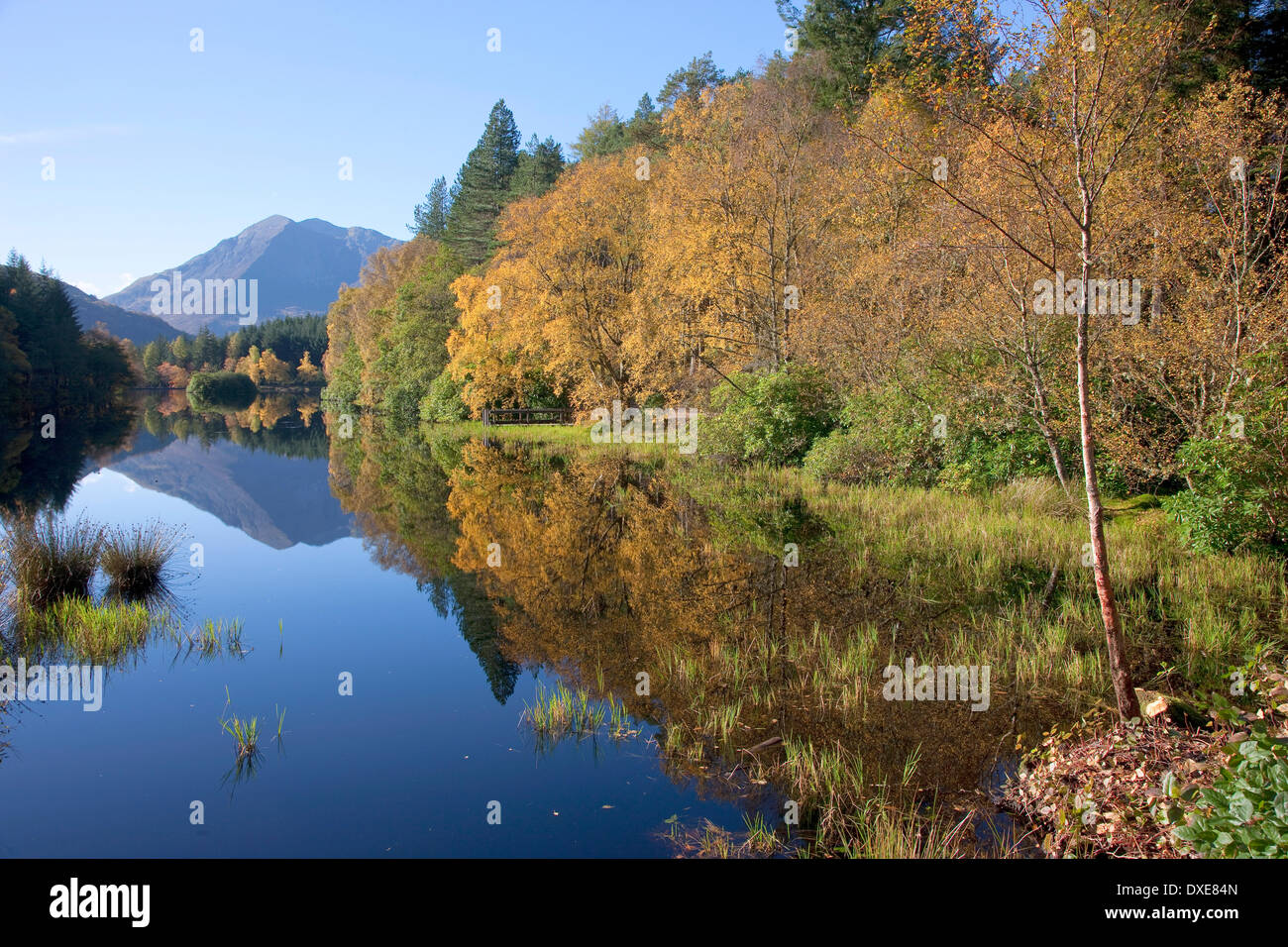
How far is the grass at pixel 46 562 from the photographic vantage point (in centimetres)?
Result: 973

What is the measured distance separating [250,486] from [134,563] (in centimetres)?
1510

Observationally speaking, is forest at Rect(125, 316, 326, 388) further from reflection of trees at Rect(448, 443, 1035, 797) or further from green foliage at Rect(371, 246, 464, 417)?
reflection of trees at Rect(448, 443, 1035, 797)

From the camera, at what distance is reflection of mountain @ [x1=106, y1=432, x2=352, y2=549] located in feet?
60.1

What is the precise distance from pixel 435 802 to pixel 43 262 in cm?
9181

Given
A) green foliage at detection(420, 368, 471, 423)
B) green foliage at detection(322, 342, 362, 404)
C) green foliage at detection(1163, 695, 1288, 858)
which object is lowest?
green foliage at detection(1163, 695, 1288, 858)

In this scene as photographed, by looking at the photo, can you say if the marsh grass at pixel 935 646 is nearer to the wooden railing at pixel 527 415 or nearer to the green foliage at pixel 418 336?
the wooden railing at pixel 527 415

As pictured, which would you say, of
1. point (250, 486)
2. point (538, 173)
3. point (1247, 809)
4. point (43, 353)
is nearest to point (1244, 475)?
point (1247, 809)

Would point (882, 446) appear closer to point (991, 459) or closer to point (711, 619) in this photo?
point (991, 459)

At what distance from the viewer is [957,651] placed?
26.1 feet

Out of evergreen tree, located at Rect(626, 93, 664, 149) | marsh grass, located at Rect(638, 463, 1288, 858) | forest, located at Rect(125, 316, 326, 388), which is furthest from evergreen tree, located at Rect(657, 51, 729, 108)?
forest, located at Rect(125, 316, 326, 388)

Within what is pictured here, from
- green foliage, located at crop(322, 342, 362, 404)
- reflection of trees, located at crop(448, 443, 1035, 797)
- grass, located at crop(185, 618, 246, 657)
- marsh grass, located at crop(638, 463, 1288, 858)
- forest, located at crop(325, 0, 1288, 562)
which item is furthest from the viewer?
green foliage, located at crop(322, 342, 362, 404)

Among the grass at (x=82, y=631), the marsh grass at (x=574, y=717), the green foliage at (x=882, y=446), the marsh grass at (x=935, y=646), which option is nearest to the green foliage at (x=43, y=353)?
the grass at (x=82, y=631)

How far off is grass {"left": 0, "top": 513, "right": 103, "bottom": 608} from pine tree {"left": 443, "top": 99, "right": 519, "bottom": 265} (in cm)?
4445
